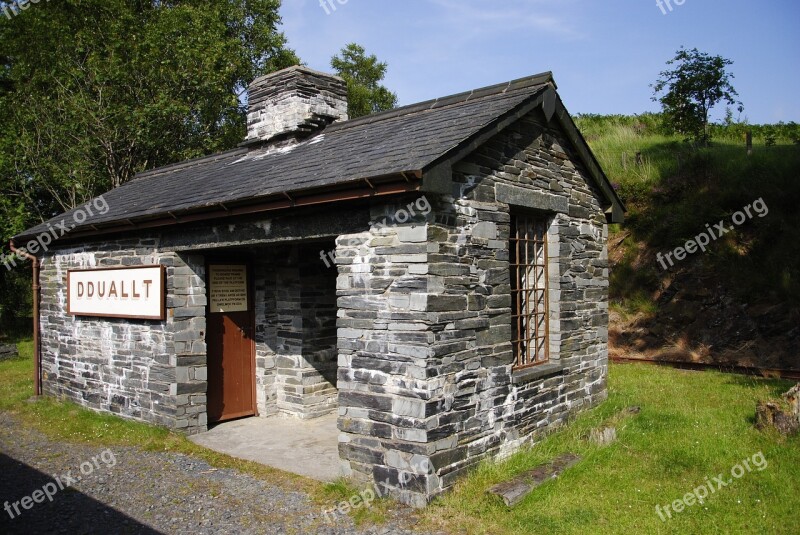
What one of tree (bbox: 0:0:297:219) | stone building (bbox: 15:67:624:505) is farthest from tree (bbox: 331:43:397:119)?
stone building (bbox: 15:67:624:505)

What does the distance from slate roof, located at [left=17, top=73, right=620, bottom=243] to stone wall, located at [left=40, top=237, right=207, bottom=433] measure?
0.73m

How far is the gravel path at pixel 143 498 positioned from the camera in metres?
5.60

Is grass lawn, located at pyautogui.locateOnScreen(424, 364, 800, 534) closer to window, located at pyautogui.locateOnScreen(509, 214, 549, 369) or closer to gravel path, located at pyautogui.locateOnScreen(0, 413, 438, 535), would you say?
gravel path, located at pyautogui.locateOnScreen(0, 413, 438, 535)

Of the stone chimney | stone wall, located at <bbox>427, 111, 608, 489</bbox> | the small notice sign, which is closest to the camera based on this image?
stone wall, located at <bbox>427, 111, 608, 489</bbox>

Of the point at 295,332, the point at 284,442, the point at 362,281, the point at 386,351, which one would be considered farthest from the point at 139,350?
the point at 386,351

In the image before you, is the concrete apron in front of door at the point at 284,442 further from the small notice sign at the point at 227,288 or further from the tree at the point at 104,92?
the tree at the point at 104,92

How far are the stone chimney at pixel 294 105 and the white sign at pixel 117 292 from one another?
3.00 meters

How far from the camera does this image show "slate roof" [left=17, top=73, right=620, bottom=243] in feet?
20.3

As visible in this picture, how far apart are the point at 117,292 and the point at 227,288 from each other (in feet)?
5.78

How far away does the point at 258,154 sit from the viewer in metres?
9.99

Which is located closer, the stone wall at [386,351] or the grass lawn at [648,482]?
the grass lawn at [648,482]

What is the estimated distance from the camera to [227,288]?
934 cm

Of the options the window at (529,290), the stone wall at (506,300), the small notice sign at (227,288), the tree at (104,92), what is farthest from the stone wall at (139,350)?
the tree at (104,92)

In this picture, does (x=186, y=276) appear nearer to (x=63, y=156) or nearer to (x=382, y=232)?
(x=382, y=232)
